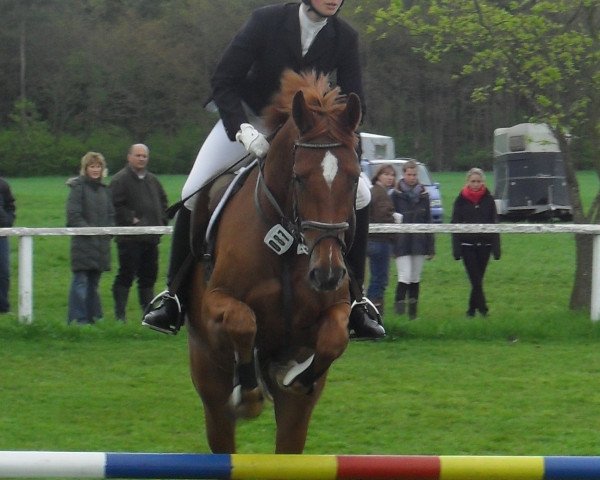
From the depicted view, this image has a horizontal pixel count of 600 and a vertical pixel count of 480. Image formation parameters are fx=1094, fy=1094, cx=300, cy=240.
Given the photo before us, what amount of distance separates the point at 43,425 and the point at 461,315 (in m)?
6.03

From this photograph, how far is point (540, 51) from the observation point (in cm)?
1159

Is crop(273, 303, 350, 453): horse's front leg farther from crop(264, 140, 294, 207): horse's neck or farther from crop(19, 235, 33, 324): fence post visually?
crop(19, 235, 33, 324): fence post

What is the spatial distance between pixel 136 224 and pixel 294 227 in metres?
6.76

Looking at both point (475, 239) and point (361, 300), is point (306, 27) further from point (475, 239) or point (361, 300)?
point (475, 239)

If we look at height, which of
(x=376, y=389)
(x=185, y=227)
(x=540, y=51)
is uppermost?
(x=540, y=51)

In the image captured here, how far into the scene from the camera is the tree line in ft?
178

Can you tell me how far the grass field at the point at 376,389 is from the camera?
684cm

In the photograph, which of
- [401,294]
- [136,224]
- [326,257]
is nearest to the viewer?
[326,257]

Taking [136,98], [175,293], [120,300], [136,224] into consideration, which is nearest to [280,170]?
[175,293]

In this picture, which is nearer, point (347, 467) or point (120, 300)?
point (347, 467)

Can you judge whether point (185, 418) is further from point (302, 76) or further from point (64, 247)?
point (64, 247)

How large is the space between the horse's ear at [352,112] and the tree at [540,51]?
6916mm

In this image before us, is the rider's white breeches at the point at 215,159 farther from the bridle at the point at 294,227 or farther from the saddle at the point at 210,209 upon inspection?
the bridle at the point at 294,227

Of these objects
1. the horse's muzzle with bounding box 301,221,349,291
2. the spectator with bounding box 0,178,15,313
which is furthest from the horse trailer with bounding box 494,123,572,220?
the horse's muzzle with bounding box 301,221,349,291
